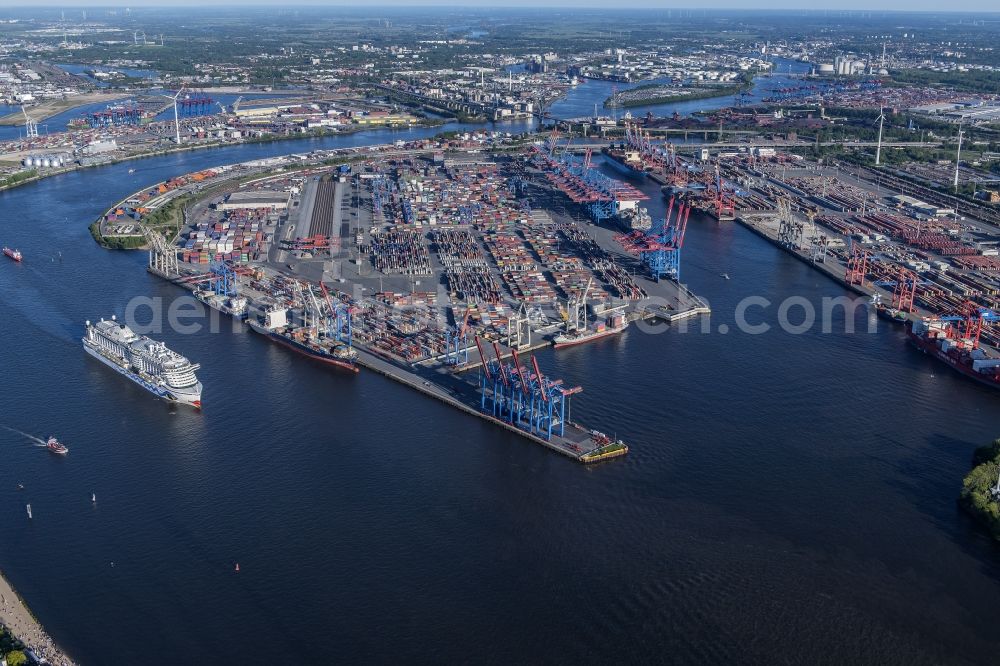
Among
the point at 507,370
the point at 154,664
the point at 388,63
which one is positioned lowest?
the point at 154,664

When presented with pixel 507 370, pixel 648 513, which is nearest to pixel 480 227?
pixel 507 370

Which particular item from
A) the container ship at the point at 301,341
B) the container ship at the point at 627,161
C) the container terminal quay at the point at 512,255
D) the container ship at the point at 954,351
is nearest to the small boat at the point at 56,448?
the container terminal quay at the point at 512,255

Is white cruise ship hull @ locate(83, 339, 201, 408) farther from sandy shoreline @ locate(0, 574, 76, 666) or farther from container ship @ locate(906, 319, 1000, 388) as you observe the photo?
container ship @ locate(906, 319, 1000, 388)

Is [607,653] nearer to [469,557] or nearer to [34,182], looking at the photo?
[469,557]

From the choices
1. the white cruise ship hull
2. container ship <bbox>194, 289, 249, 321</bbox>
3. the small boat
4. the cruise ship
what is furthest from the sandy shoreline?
container ship <bbox>194, 289, 249, 321</bbox>

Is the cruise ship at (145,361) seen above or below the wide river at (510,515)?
above

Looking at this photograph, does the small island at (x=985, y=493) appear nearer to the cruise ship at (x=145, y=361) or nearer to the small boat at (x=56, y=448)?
the cruise ship at (x=145, y=361)
